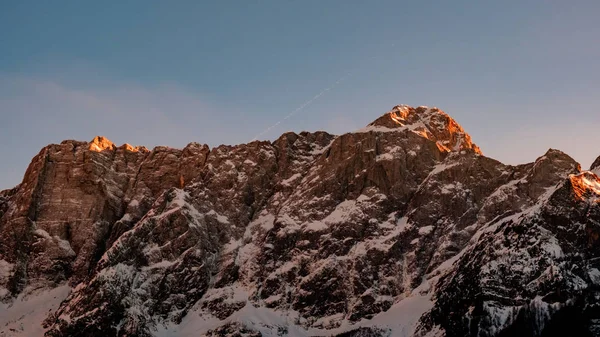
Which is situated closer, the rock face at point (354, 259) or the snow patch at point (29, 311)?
the rock face at point (354, 259)

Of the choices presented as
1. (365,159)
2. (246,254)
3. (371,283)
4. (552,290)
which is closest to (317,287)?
(371,283)

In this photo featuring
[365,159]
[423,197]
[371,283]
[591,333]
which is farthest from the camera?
[365,159]

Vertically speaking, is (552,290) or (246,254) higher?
(246,254)

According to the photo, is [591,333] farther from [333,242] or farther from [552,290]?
[333,242]

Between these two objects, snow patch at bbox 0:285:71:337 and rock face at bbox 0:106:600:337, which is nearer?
rock face at bbox 0:106:600:337

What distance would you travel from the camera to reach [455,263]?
161750mm

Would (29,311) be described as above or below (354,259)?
below

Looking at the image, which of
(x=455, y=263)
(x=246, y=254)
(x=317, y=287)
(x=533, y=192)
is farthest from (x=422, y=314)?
(x=246, y=254)

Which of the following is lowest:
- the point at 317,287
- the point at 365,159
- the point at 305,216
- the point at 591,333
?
the point at 591,333

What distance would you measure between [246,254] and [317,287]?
24.3 metres

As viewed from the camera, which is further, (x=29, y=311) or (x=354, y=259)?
(x=29, y=311)

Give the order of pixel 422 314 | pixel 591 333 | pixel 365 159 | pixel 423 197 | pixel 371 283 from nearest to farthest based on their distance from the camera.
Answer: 1. pixel 591 333
2. pixel 422 314
3. pixel 371 283
4. pixel 423 197
5. pixel 365 159

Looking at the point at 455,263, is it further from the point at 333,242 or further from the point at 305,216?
the point at 305,216

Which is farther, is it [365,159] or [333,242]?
[365,159]
